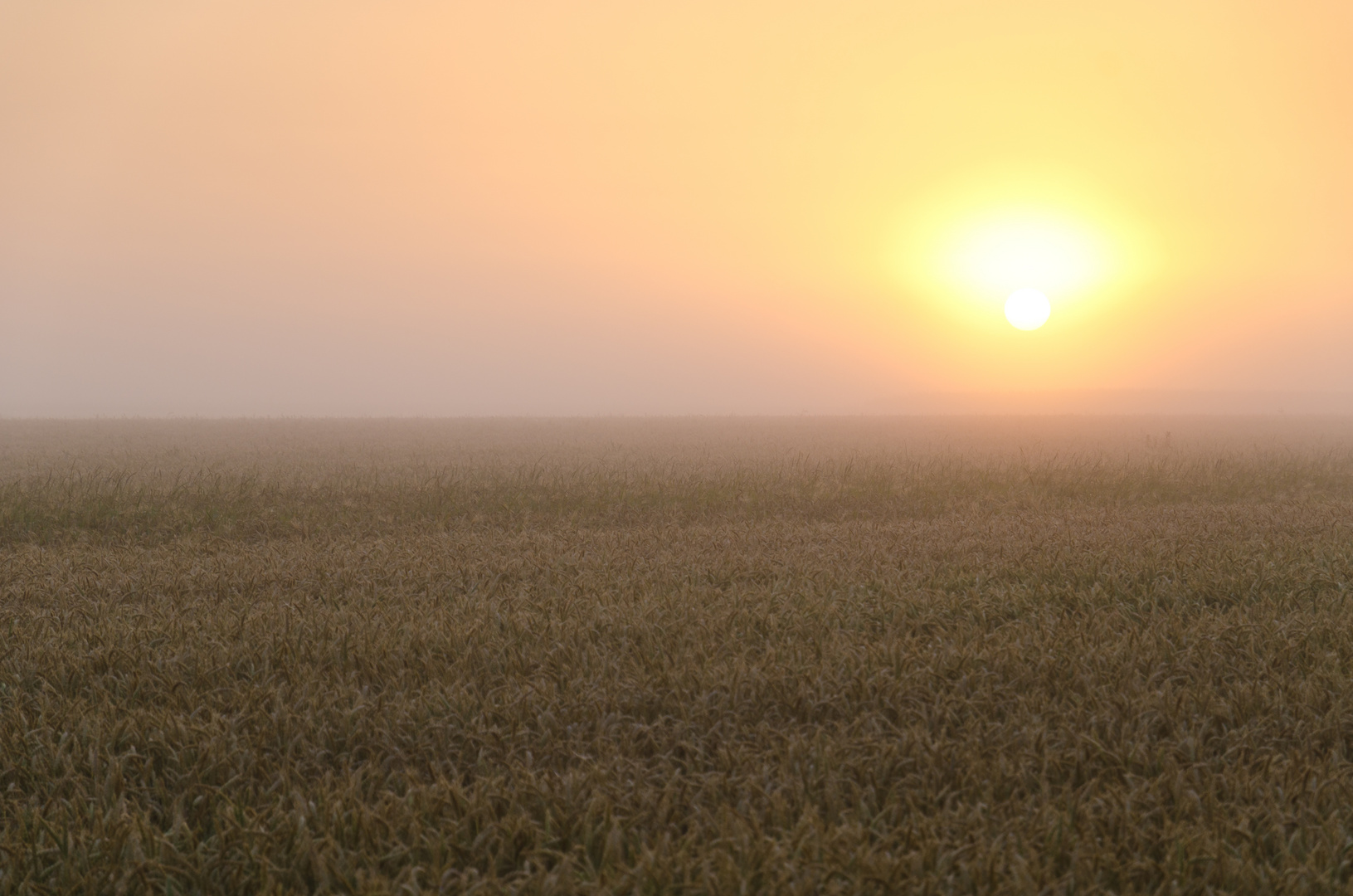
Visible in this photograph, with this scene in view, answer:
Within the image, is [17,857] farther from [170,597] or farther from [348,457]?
[348,457]

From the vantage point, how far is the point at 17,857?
305 centimetres

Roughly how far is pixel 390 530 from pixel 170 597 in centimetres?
455

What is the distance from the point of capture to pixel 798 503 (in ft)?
43.9

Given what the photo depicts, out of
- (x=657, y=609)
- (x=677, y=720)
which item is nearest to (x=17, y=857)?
(x=677, y=720)

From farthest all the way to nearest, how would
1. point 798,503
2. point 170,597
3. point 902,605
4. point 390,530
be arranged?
point 798,503 < point 390,530 < point 170,597 < point 902,605

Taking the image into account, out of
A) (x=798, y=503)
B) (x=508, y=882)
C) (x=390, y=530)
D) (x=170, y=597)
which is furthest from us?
(x=798, y=503)

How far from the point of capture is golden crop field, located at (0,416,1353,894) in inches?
117

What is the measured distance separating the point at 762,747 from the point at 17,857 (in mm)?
2884

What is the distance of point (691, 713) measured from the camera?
13.4 ft

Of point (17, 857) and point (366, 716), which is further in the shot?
point (366, 716)

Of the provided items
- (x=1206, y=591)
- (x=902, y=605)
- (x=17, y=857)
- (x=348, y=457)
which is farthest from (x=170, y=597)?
(x=348, y=457)

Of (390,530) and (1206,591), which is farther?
(390,530)

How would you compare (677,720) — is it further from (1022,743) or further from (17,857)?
(17,857)

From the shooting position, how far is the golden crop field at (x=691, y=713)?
9.74ft
